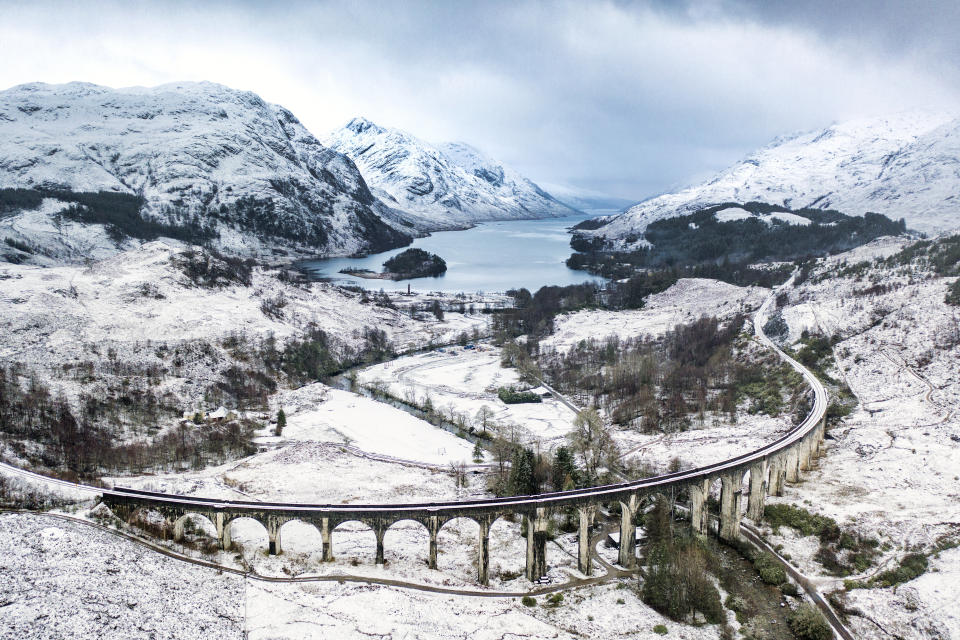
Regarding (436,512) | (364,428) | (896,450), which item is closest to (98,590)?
(436,512)

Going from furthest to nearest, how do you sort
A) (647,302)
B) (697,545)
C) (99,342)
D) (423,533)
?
(647,302)
(99,342)
(423,533)
(697,545)

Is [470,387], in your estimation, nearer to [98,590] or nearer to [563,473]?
[563,473]

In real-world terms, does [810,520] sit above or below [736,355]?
below

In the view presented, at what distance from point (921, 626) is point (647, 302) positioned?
439ft

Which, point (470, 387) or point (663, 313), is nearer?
point (470, 387)

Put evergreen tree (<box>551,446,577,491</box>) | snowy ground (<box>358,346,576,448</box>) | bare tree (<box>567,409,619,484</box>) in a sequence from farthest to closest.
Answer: snowy ground (<box>358,346,576,448</box>) < bare tree (<box>567,409,619,484</box>) < evergreen tree (<box>551,446,577,491</box>)

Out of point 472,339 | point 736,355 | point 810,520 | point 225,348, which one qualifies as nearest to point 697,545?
point 810,520

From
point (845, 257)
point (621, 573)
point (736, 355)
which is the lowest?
point (621, 573)

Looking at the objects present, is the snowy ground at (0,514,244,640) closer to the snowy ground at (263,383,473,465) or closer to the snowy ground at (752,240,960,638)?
the snowy ground at (263,383,473,465)

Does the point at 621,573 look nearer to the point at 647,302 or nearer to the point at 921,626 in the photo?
the point at 921,626

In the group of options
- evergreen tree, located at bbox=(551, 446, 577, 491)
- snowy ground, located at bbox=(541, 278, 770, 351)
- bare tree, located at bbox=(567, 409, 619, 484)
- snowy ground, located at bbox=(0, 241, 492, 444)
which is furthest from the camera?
snowy ground, located at bbox=(541, 278, 770, 351)

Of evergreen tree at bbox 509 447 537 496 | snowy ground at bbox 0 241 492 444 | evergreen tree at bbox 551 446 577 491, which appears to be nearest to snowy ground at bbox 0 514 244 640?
evergreen tree at bbox 509 447 537 496

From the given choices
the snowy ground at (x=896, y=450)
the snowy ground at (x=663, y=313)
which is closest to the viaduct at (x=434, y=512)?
the snowy ground at (x=896, y=450)

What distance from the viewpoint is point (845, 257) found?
481 ft
